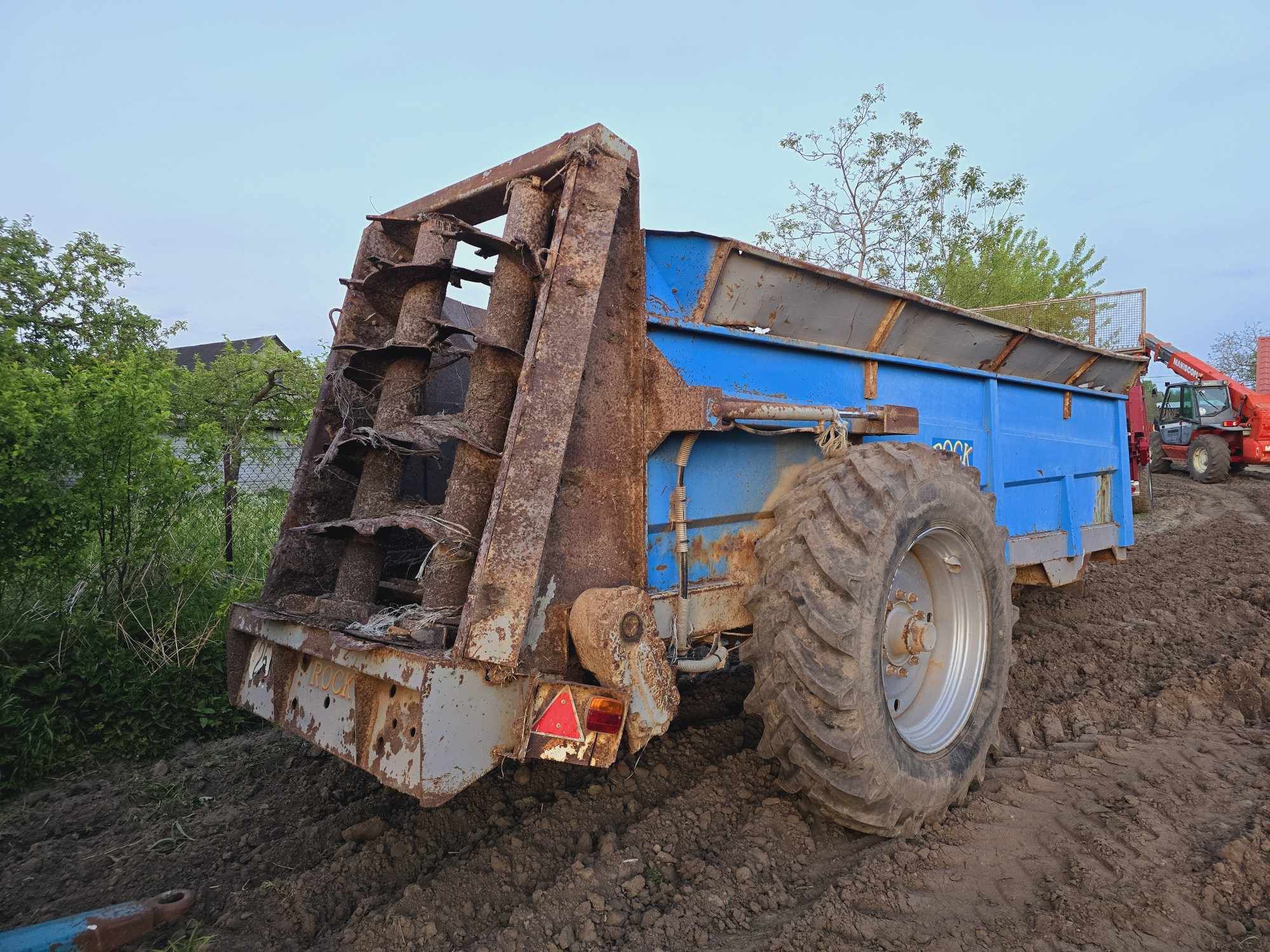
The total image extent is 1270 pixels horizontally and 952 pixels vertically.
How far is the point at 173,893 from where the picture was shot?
2.35 metres

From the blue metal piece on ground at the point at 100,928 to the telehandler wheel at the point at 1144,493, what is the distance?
12.3 m

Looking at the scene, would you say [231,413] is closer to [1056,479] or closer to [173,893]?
[173,893]

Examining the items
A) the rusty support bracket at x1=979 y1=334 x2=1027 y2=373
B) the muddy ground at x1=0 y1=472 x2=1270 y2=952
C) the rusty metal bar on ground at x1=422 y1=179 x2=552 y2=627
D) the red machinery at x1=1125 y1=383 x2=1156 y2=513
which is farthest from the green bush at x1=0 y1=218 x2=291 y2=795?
the red machinery at x1=1125 y1=383 x2=1156 y2=513

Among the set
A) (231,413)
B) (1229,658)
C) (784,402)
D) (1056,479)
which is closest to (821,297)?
(784,402)

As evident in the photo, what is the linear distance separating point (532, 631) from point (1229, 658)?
174 inches

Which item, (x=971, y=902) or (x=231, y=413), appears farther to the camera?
(x=231, y=413)

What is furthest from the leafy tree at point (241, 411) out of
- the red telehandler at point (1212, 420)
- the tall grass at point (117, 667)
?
the red telehandler at point (1212, 420)

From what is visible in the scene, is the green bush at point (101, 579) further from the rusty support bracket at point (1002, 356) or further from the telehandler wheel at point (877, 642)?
the rusty support bracket at point (1002, 356)

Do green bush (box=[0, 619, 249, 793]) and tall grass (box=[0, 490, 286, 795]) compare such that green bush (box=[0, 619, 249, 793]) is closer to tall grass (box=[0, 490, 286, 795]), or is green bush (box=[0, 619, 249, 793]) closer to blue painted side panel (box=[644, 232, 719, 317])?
tall grass (box=[0, 490, 286, 795])

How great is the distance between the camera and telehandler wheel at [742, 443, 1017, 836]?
7.70ft

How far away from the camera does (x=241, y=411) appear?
18.0 ft

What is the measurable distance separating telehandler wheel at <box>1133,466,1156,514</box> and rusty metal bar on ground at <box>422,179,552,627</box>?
11354 mm

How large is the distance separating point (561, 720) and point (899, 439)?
7.23 feet

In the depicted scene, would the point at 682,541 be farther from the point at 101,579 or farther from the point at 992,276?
the point at 992,276
